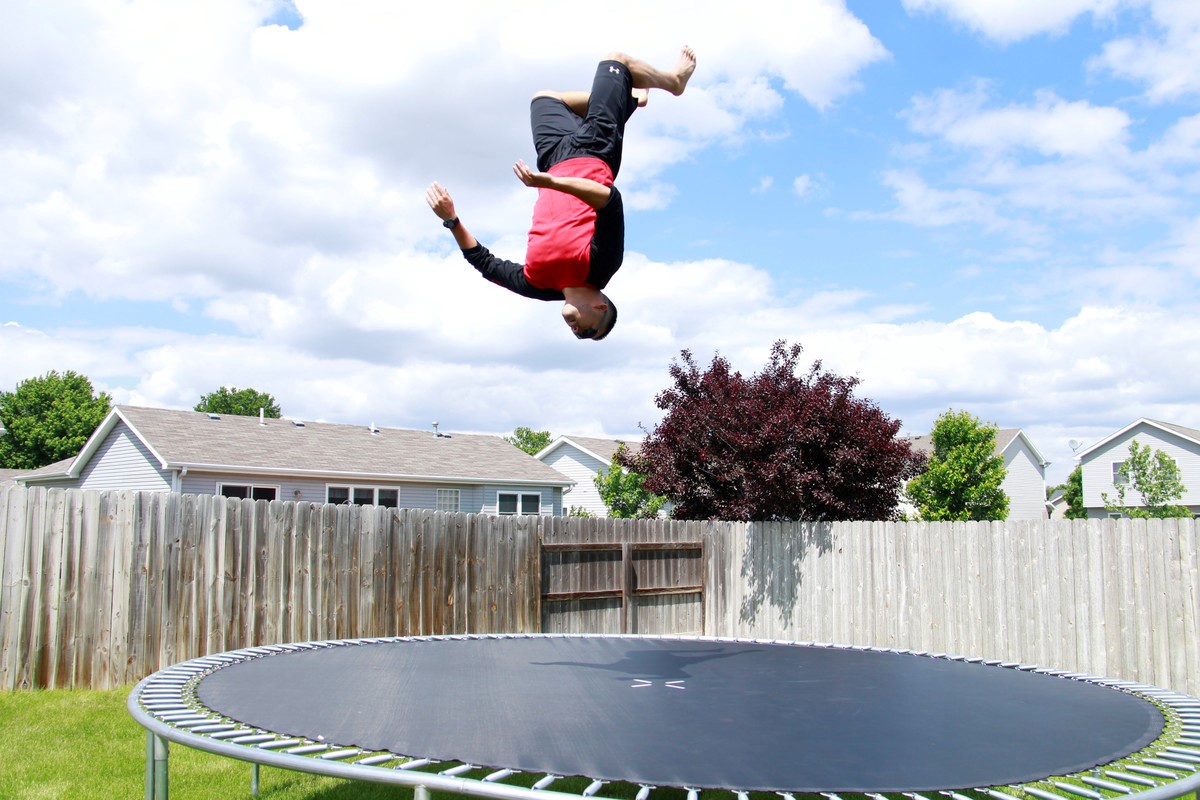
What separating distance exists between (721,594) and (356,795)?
5377mm

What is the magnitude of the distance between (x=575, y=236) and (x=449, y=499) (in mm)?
12757

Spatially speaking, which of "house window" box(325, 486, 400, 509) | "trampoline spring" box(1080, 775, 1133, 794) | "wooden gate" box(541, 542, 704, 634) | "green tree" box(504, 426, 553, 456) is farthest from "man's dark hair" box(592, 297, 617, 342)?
"green tree" box(504, 426, 553, 456)

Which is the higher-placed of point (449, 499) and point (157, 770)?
point (449, 499)

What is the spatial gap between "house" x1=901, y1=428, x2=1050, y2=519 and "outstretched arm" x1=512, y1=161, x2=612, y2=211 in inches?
948

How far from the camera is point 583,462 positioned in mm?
23500

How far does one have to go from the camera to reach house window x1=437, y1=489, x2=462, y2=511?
14.9m

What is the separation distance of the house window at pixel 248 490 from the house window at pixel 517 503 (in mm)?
3945

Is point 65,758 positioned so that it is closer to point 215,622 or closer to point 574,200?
point 215,622

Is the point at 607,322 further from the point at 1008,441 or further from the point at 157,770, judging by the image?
the point at 1008,441

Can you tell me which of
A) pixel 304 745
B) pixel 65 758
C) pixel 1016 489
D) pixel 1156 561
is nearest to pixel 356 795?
pixel 65 758

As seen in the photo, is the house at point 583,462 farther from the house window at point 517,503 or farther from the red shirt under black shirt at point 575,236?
the red shirt under black shirt at point 575,236

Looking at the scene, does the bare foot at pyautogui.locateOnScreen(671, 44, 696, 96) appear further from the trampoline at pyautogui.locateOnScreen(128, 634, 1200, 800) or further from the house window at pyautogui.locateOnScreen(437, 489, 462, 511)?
the house window at pyautogui.locateOnScreen(437, 489, 462, 511)

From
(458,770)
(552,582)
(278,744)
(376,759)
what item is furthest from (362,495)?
(458,770)

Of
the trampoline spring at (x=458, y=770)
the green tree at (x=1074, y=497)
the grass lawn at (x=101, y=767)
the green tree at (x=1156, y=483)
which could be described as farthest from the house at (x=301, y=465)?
the green tree at (x=1074, y=497)
